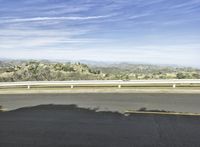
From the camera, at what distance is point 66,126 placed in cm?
1091

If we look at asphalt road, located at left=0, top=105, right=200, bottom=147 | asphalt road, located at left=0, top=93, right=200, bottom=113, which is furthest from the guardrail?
asphalt road, located at left=0, top=105, right=200, bottom=147

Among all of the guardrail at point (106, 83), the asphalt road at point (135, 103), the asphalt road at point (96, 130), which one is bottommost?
the asphalt road at point (96, 130)

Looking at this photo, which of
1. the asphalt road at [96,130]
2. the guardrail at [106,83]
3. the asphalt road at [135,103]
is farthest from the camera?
the guardrail at [106,83]

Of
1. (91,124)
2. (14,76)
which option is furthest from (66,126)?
(14,76)

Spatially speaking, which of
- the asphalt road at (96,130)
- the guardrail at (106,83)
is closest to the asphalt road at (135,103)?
the asphalt road at (96,130)

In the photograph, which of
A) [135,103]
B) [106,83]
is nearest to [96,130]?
[135,103]

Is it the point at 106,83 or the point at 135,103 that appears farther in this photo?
the point at 106,83

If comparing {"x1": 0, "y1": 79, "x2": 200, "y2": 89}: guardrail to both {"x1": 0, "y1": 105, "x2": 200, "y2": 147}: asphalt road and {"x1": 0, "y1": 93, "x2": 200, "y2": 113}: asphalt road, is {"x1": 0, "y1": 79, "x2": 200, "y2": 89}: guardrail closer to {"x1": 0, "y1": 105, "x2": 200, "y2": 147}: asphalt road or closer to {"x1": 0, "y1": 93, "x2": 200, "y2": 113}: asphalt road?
{"x1": 0, "y1": 93, "x2": 200, "y2": 113}: asphalt road

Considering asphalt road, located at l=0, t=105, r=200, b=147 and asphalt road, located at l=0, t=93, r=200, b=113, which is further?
asphalt road, located at l=0, t=93, r=200, b=113

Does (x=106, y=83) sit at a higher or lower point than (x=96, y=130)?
higher

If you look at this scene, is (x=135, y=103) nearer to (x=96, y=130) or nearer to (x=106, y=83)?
(x=96, y=130)

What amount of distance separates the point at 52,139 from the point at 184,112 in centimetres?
611

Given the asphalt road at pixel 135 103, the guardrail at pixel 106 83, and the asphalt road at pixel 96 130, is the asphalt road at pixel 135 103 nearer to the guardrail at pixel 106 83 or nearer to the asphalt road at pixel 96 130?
the asphalt road at pixel 96 130

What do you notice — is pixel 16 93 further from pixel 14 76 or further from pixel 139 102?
pixel 14 76
